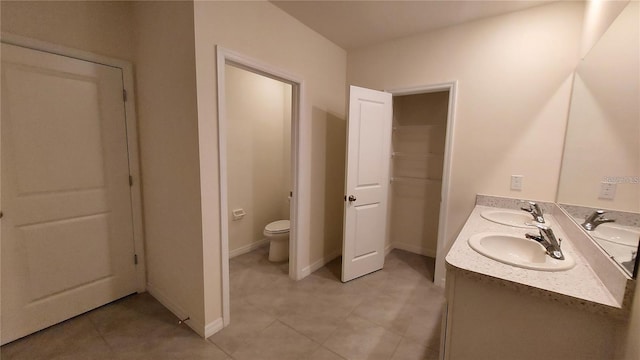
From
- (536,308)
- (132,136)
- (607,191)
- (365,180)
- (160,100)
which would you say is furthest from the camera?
(365,180)

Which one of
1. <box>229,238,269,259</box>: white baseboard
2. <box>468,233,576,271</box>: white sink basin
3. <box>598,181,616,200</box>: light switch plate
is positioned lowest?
<box>229,238,269,259</box>: white baseboard

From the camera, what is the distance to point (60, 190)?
1.79m

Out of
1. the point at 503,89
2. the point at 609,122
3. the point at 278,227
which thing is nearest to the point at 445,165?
the point at 503,89

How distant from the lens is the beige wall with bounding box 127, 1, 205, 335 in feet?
5.38

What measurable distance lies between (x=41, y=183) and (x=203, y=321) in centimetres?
146

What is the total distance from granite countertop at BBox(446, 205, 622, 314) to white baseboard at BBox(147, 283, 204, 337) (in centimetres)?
171

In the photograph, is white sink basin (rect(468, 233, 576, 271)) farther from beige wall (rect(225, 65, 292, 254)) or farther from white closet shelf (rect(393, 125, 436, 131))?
beige wall (rect(225, 65, 292, 254))

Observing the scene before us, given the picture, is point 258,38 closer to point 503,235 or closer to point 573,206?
point 503,235

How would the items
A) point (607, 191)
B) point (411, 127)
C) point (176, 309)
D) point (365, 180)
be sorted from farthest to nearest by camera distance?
1. point (411, 127)
2. point (365, 180)
3. point (176, 309)
4. point (607, 191)

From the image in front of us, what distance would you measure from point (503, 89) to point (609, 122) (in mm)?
1140

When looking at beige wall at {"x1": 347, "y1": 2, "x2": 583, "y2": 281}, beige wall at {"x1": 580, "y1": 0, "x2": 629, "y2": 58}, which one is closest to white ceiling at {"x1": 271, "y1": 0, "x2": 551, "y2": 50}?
beige wall at {"x1": 347, "y1": 2, "x2": 583, "y2": 281}

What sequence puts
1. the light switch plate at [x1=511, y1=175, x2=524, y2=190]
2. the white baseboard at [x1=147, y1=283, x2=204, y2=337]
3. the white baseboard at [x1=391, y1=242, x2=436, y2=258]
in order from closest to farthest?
the white baseboard at [x1=147, y1=283, x2=204, y2=337], the light switch plate at [x1=511, y1=175, x2=524, y2=190], the white baseboard at [x1=391, y1=242, x2=436, y2=258]

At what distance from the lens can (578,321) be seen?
0.86 metres

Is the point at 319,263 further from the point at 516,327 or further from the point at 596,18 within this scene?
the point at 596,18
